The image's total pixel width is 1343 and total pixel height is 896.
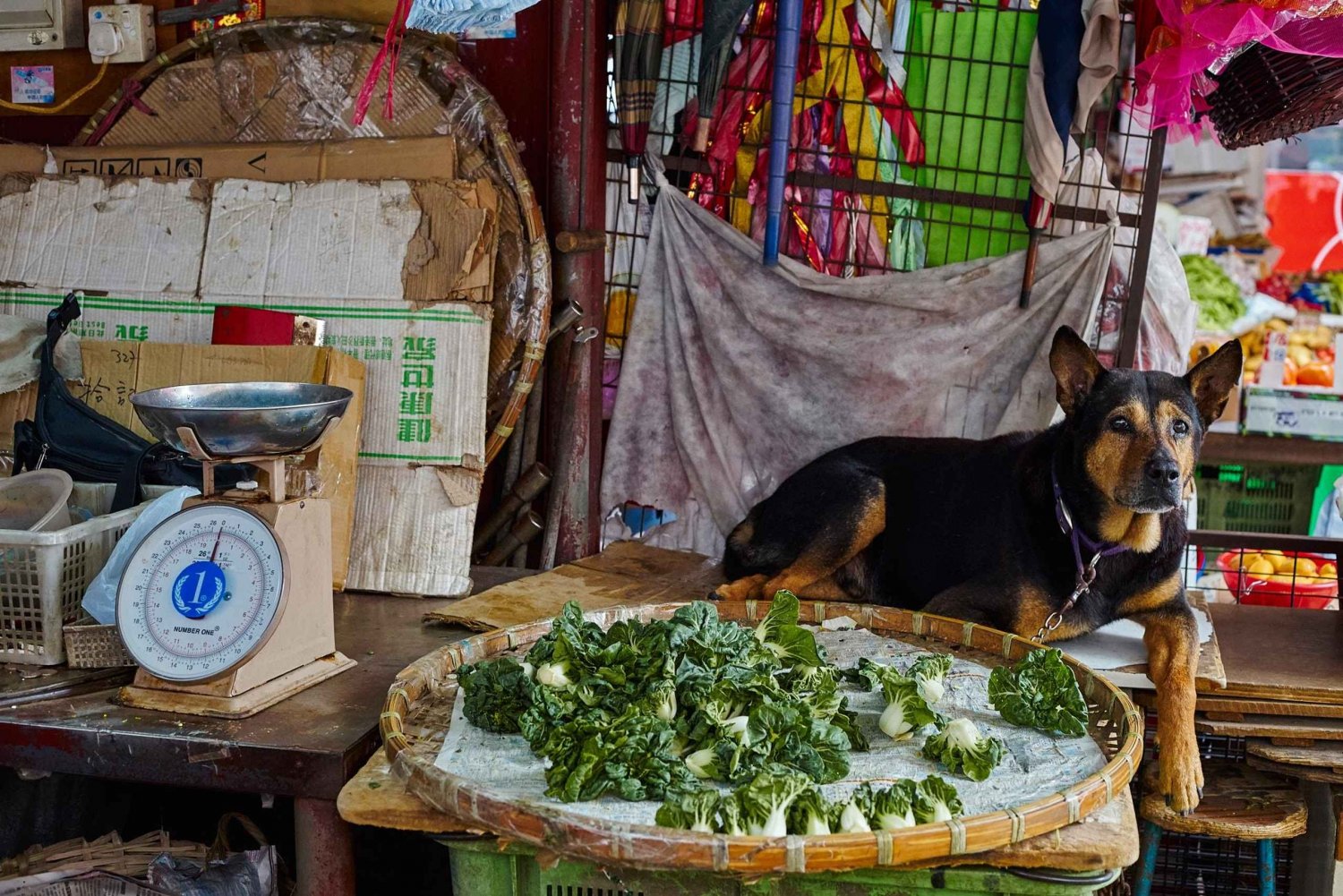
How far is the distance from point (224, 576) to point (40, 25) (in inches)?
118

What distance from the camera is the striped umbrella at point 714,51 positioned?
3.65 m

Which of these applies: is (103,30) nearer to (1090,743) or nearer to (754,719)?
(754,719)

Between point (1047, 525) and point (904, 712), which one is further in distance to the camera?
point (1047, 525)

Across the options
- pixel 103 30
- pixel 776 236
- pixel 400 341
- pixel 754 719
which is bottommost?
pixel 754 719

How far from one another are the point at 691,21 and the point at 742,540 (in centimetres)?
176

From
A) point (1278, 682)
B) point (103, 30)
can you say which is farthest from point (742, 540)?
point (103, 30)

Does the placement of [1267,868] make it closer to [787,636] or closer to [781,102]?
[787,636]

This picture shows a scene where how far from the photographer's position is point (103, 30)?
162 inches

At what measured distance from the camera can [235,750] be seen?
228 centimetres

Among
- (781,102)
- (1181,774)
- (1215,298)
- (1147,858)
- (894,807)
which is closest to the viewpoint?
(894,807)

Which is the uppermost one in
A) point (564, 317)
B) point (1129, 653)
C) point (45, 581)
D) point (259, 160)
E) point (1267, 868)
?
point (259, 160)

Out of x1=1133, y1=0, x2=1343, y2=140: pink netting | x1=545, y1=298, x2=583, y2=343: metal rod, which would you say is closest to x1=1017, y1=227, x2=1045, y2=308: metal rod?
x1=1133, y1=0, x2=1343, y2=140: pink netting

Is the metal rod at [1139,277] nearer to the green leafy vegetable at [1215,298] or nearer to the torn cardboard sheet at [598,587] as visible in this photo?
the torn cardboard sheet at [598,587]

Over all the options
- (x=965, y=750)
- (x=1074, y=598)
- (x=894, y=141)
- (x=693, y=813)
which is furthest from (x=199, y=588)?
(x=894, y=141)
